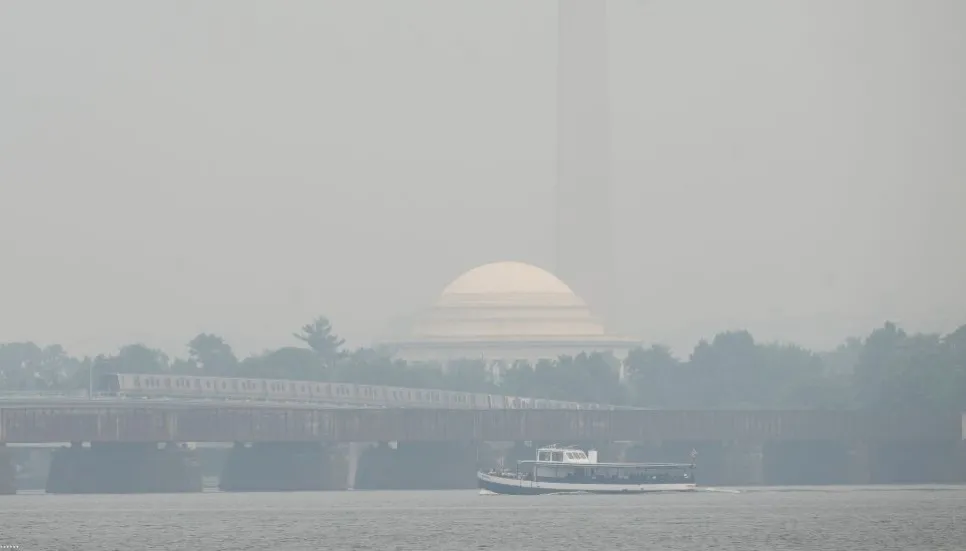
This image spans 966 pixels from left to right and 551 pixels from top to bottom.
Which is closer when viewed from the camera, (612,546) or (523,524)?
(612,546)

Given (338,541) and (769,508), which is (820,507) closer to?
(769,508)

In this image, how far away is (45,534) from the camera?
514 feet

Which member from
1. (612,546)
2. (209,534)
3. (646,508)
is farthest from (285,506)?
(612,546)

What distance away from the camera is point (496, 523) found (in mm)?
166125

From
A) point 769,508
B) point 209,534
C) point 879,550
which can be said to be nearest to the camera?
point 879,550

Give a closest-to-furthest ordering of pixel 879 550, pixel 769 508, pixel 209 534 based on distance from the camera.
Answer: pixel 879 550 < pixel 209 534 < pixel 769 508

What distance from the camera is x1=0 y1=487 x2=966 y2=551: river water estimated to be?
148 metres

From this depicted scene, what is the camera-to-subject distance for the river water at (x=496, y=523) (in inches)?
5837

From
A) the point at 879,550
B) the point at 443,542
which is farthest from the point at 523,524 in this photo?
the point at 879,550

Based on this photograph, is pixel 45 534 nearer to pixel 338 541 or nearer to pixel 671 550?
pixel 338 541

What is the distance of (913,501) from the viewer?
188125 millimetres

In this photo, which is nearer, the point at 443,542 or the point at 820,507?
the point at 443,542

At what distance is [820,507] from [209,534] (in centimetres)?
3906

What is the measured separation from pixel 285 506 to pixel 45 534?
1257 inches
